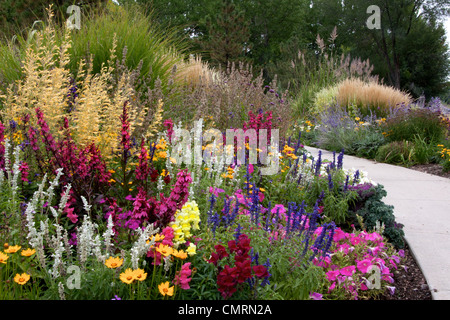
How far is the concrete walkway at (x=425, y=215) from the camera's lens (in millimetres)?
2555

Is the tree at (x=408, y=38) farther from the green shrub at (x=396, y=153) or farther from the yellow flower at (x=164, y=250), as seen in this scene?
the yellow flower at (x=164, y=250)

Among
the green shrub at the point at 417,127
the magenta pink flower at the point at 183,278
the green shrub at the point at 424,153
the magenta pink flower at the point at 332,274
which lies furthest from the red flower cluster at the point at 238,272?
the green shrub at the point at 417,127

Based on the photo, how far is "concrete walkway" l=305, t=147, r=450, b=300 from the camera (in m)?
2.55

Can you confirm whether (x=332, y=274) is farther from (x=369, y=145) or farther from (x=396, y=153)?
(x=369, y=145)

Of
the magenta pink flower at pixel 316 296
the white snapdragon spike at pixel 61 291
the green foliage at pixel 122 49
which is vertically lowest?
the magenta pink flower at pixel 316 296

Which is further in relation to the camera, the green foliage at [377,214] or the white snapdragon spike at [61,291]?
the green foliage at [377,214]

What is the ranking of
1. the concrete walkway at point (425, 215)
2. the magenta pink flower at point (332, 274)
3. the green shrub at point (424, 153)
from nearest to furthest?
the magenta pink flower at point (332, 274)
the concrete walkway at point (425, 215)
the green shrub at point (424, 153)

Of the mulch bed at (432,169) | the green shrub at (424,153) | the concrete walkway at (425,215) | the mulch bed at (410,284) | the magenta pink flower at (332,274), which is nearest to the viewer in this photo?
the magenta pink flower at (332,274)

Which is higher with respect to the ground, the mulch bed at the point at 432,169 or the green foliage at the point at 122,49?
the green foliage at the point at 122,49

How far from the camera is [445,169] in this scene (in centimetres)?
579

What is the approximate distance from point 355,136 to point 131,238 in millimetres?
6642

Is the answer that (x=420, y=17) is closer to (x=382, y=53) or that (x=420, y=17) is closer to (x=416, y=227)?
(x=382, y=53)

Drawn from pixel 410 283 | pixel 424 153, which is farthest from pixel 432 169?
pixel 410 283

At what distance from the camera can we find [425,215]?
361cm
